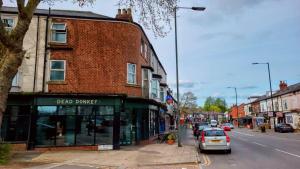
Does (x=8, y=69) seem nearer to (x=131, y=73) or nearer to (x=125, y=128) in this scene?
(x=125, y=128)

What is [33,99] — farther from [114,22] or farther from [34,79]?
[114,22]

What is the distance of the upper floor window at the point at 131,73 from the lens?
22875 millimetres

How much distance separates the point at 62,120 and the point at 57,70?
3.68 meters

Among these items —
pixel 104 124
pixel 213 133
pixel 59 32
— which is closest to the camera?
pixel 213 133

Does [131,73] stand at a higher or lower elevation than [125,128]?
higher

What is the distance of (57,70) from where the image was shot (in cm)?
2108

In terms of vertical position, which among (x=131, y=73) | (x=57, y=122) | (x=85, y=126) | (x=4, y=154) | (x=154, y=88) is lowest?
A: (x=4, y=154)

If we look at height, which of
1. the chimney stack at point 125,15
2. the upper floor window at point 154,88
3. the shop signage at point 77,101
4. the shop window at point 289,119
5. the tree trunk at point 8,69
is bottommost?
the shop window at point 289,119

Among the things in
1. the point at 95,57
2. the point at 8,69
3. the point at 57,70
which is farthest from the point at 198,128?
the point at 8,69

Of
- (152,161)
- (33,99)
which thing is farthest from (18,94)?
(152,161)

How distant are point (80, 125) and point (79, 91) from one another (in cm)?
248

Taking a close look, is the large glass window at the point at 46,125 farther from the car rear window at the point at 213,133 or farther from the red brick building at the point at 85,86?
the car rear window at the point at 213,133

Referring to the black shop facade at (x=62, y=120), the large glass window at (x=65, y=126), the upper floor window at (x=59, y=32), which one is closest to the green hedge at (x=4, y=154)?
the black shop facade at (x=62, y=120)

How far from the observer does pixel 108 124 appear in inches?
799
